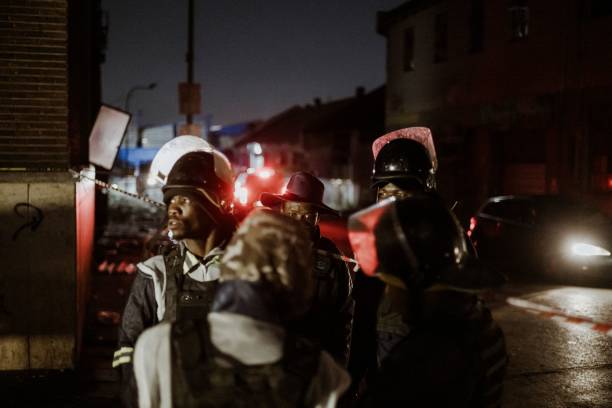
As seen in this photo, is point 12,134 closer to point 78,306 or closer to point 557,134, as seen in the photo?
point 78,306

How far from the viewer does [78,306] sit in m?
6.10

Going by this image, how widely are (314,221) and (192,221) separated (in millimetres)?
1452

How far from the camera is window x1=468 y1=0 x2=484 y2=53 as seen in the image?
70.5 ft

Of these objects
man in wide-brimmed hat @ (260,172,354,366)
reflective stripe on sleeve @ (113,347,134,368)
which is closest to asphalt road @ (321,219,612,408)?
man in wide-brimmed hat @ (260,172,354,366)

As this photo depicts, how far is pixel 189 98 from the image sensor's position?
47.1 ft

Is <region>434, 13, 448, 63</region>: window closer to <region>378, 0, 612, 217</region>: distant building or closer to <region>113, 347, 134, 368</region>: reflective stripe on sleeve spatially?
<region>378, 0, 612, 217</region>: distant building

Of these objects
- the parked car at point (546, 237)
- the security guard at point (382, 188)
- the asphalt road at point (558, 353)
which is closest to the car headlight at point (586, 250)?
the parked car at point (546, 237)

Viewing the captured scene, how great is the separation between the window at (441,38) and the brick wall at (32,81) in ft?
64.7

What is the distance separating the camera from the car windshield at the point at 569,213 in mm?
11383

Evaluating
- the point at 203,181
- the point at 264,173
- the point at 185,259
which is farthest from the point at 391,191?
the point at 264,173

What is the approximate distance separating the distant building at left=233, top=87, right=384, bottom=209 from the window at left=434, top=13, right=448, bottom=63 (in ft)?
23.9

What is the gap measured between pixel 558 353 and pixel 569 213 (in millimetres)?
5470

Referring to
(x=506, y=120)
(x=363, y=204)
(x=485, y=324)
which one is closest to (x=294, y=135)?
(x=363, y=204)

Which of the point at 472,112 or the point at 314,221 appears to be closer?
the point at 314,221
